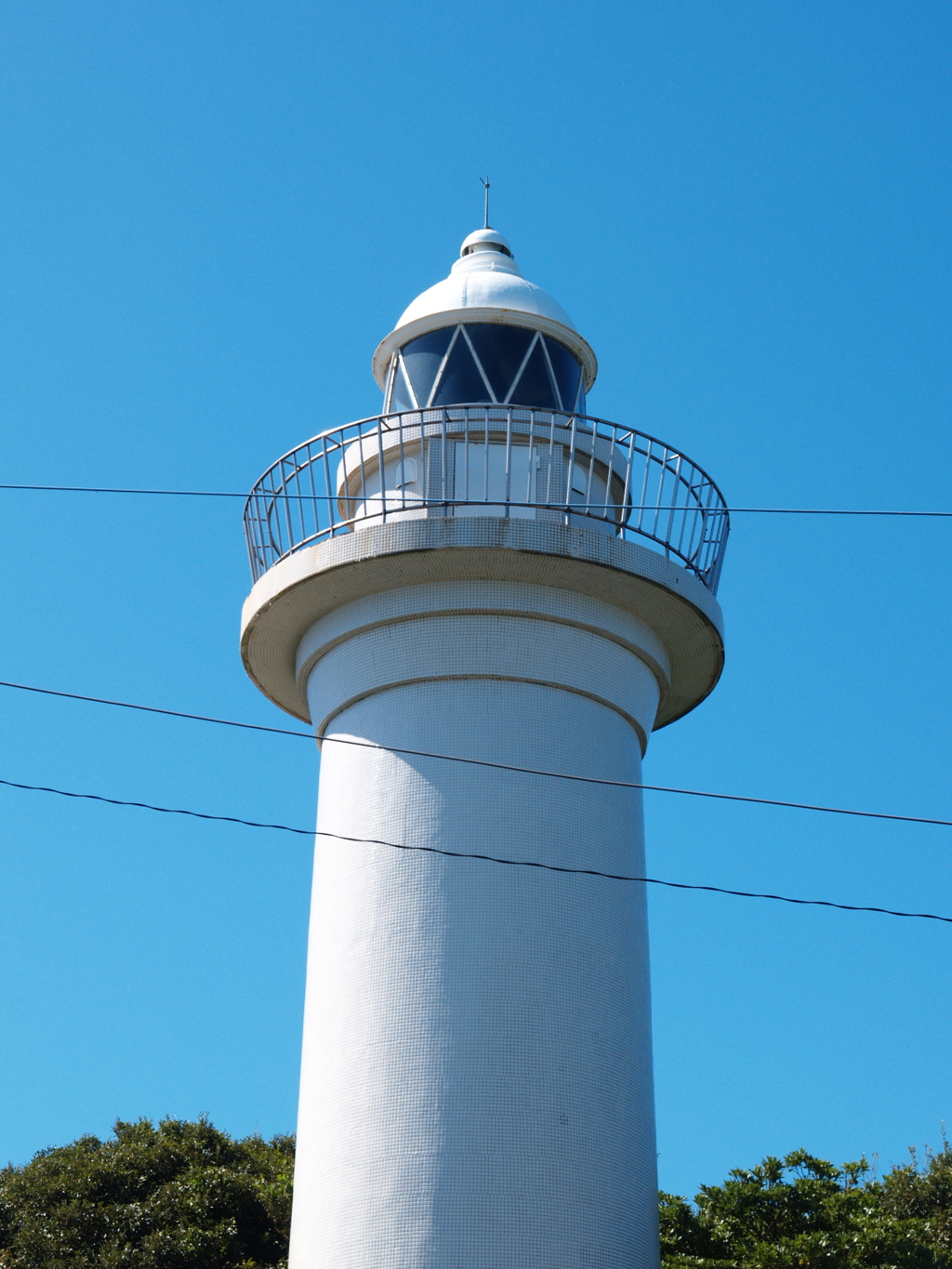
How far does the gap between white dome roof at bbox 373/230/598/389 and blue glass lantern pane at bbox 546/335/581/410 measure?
0.08m

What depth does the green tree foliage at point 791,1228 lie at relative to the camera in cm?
1223

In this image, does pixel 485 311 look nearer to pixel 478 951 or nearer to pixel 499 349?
pixel 499 349

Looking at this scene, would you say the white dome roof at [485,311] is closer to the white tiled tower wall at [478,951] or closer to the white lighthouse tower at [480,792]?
the white lighthouse tower at [480,792]

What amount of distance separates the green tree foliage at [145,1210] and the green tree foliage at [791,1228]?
3.94 m

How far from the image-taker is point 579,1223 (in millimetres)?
10688

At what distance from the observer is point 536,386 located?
1411cm

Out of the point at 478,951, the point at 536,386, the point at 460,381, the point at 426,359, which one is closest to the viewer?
the point at 478,951

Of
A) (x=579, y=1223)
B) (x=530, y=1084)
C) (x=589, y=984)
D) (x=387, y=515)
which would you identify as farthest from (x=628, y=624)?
(x=579, y=1223)

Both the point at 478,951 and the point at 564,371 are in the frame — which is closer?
the point at 478,951

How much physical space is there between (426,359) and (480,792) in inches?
178

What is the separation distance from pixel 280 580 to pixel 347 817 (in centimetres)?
213

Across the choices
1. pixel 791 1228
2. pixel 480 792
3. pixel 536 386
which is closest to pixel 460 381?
pixel 536 386

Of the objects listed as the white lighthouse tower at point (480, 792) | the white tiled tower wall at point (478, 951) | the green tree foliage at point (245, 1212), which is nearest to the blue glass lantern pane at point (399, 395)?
the white lighthouse tower at point (480, 792)

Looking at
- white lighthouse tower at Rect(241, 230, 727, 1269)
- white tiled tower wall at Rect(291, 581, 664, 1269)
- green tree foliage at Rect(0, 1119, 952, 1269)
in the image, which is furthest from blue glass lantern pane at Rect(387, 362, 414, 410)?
green tree foliage at Rect(0, 1119, 952, 1269)
